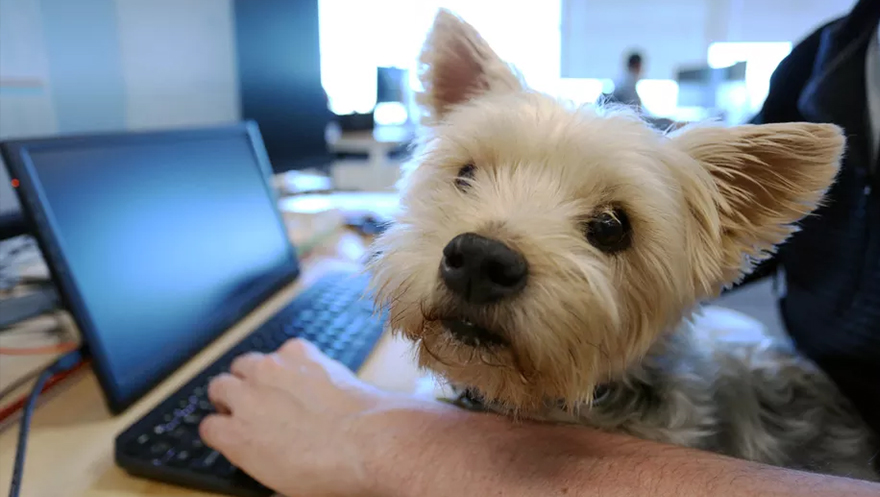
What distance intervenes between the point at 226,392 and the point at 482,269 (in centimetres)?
39

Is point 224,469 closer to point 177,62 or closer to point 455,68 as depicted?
point 455,68

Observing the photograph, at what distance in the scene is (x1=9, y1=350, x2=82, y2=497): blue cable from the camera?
1.98 feet

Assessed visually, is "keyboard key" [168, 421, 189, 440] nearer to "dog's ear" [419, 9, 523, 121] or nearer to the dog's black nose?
the dog's black nose

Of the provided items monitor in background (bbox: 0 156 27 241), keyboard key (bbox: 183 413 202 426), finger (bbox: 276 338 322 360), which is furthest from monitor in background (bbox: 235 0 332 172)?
keyboard key (bbox: 183 413 202 426)

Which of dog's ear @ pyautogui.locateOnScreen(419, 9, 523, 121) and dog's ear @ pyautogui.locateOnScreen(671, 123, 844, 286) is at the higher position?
dog's ear @ pyautogui.locateOnScreen(419, 9, 523, 121)

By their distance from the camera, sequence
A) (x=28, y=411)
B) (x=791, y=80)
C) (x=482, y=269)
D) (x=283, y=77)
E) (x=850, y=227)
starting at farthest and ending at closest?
(x=283, y=77) → (x=791, y=80) → (x=850, y=227) → (x=28, y=411) → (x=482, y=269)

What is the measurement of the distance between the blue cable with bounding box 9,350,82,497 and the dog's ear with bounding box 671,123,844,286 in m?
0.82

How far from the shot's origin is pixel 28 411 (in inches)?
27.5

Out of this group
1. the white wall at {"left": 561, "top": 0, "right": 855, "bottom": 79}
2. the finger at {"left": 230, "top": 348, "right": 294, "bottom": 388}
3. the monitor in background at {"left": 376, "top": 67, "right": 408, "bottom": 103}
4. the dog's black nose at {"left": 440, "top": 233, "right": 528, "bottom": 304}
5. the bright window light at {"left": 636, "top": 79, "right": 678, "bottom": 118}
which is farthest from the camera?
the white wall at {"left": 561, "top": 0, "right": 855, "bottom": 79}

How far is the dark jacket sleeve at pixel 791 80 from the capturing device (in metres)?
1.06

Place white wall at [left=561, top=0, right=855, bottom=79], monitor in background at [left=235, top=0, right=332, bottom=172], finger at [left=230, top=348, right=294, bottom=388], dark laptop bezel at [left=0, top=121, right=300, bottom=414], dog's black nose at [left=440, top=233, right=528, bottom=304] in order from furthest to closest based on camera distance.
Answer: white wall at [left=561, top=0, right=855, bottom=79] → monitor in background at [left=235, top=0, right=332, bottom=172] → finger at [left=230, top=348, right=294, bottom=388] → dark laptop bezel at [left=0, top=121, right=300, bottom=414] → dog's black nose at [left=440, top=233, right=528, bottom=304]

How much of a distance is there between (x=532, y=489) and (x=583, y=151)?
0.39m

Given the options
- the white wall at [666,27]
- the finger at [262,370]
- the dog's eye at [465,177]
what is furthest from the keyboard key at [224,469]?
the white wall at [666,27]

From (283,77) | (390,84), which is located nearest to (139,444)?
(283,77)
